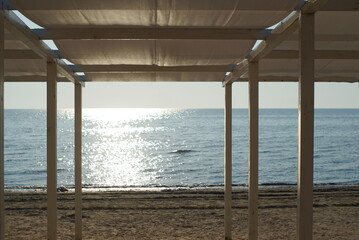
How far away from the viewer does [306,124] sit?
2910 millimetres

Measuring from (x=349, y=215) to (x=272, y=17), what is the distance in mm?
7529

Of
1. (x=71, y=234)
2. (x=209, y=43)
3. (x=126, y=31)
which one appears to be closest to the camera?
(x=126, y=31)

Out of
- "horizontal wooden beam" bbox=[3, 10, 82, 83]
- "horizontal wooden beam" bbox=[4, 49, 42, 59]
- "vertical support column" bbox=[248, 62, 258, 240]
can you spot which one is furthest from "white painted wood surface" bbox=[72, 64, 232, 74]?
"horizontal wooden beam" bbox=[4, 49, 42, 59]

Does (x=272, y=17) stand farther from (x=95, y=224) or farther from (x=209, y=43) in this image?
(x=95, y=224)

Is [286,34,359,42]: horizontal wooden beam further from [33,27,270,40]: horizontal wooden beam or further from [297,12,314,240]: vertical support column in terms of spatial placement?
[297,12,314,240]: vertical support column

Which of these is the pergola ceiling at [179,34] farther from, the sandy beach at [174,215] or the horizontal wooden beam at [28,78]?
the sandy beach at [174,215]

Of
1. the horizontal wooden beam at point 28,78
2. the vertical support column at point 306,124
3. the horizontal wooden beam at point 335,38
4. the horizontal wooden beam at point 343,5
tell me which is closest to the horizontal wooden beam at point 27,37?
the horizontal wooden beam at point 28,78

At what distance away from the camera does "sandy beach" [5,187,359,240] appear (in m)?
8.19

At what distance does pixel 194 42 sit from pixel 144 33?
721mm

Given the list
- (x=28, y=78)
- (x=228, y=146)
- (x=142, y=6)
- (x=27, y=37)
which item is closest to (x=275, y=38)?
(x=142, y=6)

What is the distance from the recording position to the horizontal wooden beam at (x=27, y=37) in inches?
122

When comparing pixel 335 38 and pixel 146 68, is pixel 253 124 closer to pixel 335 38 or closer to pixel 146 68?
pixel 335 38

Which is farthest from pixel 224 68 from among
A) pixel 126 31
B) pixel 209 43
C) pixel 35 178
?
pixel 35 178

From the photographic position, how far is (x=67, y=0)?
3.01 metres
